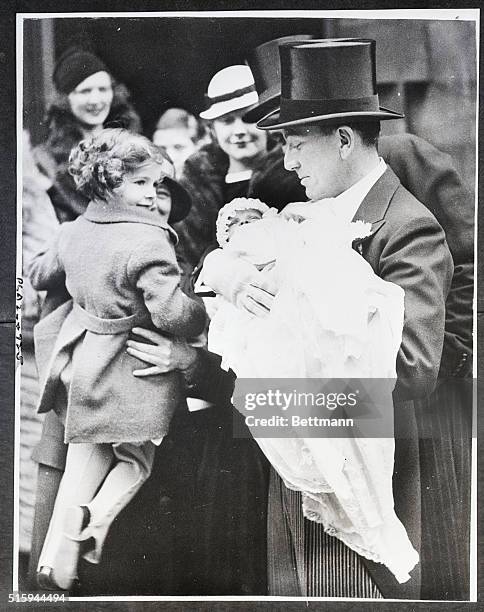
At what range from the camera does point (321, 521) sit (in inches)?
59.9

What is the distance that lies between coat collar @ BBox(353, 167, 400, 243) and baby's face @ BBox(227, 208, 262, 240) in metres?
0.23

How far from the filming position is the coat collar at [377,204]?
59.8 inches

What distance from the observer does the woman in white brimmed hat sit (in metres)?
1.54

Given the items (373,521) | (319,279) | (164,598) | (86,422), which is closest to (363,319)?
(319,279)

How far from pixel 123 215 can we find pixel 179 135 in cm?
23

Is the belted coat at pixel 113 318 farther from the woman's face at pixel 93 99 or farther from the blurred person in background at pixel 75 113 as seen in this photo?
the woman's face at pixel 93 99

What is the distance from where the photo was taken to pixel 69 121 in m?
1.55

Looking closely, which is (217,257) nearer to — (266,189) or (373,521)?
(266,189)

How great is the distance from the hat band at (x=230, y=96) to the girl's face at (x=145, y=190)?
0.20m

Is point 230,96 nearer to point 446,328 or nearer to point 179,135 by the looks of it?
point 179,135

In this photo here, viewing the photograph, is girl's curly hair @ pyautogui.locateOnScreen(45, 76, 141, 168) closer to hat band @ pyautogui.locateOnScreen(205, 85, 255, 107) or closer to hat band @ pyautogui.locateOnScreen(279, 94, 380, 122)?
hat band @ pyautogui.locateOnScreen(205, 85, 255, 107)

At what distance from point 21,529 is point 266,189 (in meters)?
1.01

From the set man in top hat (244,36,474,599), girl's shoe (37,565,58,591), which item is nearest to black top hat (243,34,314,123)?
man in top hat (244,36,474,599)

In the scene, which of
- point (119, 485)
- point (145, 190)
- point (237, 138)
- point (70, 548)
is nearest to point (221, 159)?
point (237, 138)
